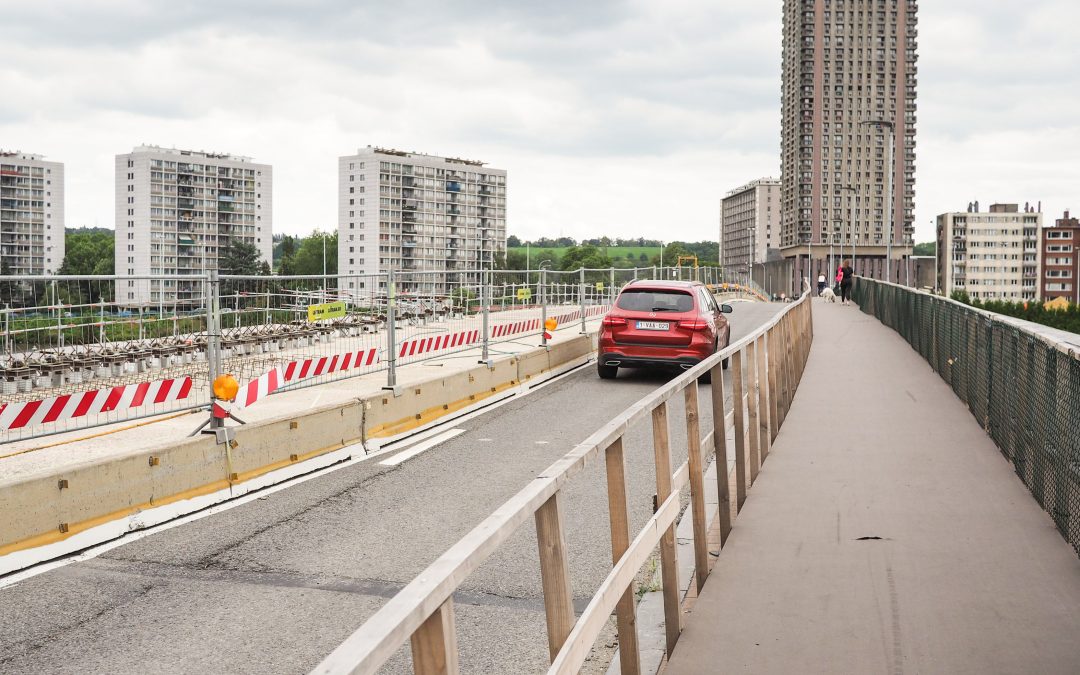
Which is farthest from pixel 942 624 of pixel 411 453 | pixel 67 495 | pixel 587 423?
pixel 587 423

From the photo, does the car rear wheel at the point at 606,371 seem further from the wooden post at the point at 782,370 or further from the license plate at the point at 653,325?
the wooden post at the point at 782,370

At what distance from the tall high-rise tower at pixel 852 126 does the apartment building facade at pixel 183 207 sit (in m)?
94.9

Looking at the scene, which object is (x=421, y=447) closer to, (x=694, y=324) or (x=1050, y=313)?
(x=694, y=324)

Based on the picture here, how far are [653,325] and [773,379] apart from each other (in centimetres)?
694

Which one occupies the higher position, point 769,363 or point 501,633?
point 769,363

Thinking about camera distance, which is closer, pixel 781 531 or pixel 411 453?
pixel 781 531

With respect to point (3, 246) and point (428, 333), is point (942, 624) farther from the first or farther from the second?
point (3, 246)

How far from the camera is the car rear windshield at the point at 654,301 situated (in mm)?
16922

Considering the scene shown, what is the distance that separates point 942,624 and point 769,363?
4891 millimetres

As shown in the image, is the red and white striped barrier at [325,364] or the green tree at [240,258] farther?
the green tree at [240,258]

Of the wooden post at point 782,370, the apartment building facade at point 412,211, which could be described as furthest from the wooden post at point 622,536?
the apartment building facade at point 412,211

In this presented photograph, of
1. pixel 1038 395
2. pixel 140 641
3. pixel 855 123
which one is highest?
pixel 855 123

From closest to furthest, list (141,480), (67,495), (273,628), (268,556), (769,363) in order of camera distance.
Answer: (273,628) < (268,556) < (67,495) < (141,480) < (769,363)

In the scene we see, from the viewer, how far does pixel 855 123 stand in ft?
573
